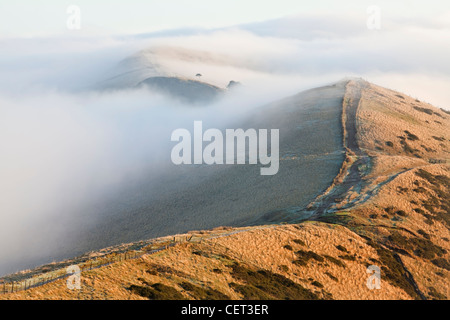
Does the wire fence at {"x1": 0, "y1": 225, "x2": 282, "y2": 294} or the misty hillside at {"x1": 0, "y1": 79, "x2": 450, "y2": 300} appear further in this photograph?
the misty hillside at {"x1": 0, "y1": 79, "x2": 450, "y2": 300}

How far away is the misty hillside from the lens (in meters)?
49.6

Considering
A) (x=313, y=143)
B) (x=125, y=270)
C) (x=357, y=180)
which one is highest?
(x=313, y=143)

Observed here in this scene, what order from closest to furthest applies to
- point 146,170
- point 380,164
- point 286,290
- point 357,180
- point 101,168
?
point 286,290
point 357,180
point 380,164
point 146,170
point 101,168

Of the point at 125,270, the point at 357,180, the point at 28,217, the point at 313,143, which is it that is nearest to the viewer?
the point at 125,270

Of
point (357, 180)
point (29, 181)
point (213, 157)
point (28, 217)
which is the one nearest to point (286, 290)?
point (357, 180)

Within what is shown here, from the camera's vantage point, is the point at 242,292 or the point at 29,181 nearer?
the point at 242,292

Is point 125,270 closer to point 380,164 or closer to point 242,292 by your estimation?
point 242,292

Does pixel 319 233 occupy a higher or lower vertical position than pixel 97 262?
higher

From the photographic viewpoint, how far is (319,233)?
65750 millimetres

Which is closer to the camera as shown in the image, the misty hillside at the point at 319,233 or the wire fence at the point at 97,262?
the wire fence at the point at 97,262

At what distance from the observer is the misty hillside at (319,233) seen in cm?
4959

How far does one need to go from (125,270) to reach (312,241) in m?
24.3

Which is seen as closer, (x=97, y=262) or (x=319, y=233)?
(x=97, y=262)
